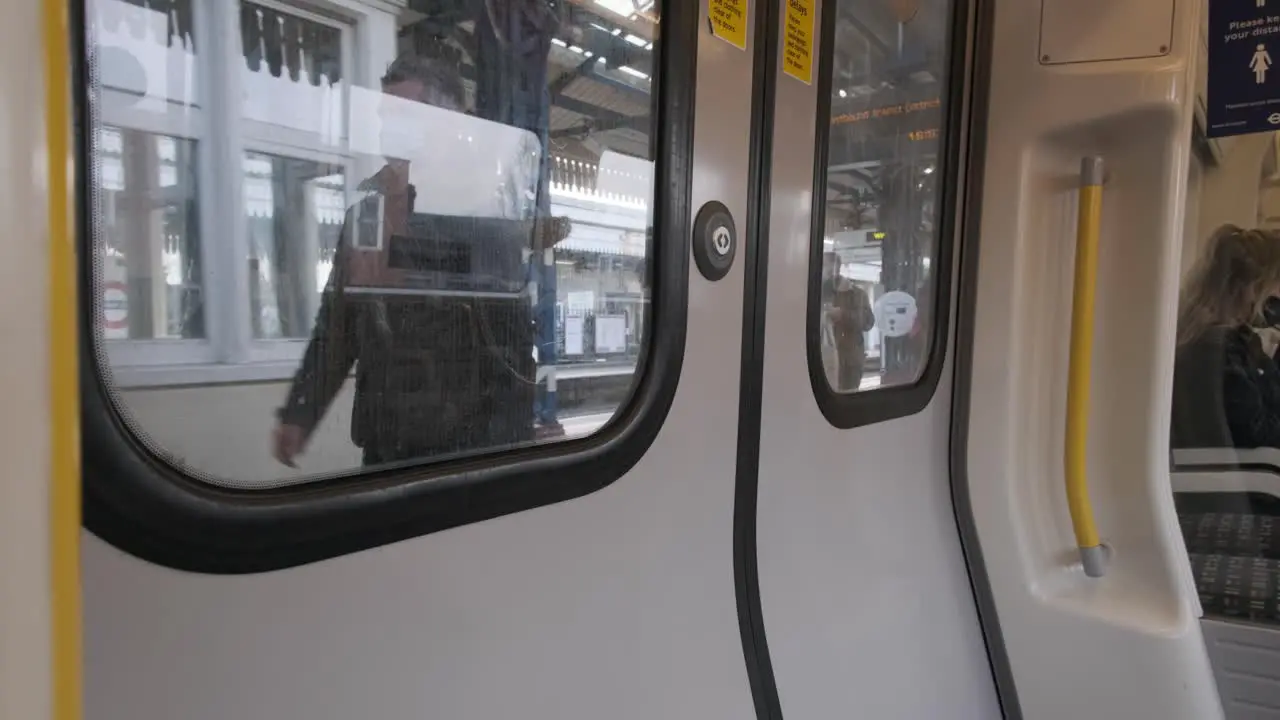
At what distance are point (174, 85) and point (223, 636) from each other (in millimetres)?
464

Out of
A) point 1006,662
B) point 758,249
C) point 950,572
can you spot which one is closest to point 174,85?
point 758,249

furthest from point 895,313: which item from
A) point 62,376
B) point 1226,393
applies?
point 1226,393

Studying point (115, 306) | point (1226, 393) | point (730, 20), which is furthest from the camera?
point (1226, 393)

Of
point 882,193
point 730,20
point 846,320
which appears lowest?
point 846,320

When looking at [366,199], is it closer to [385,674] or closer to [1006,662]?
[385,674]

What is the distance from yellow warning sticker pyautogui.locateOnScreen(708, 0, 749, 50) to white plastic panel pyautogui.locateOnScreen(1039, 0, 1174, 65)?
3.35ft

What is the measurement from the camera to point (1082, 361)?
1849 mm

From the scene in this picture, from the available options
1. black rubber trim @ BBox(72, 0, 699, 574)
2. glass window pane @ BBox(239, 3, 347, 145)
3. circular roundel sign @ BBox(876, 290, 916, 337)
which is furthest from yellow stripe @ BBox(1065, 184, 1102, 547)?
glass window pane @ BBox(239, 3, 347, 145)

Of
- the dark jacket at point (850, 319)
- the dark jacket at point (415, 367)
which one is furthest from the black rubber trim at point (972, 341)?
the dark jacket at point (415, 367)

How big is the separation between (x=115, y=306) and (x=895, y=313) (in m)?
1.52

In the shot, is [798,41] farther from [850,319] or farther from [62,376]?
[62,376]

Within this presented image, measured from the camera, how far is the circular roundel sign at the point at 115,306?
0.66 meters

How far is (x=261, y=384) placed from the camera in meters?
0.77

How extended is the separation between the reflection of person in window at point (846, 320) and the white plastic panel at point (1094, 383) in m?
0.48
